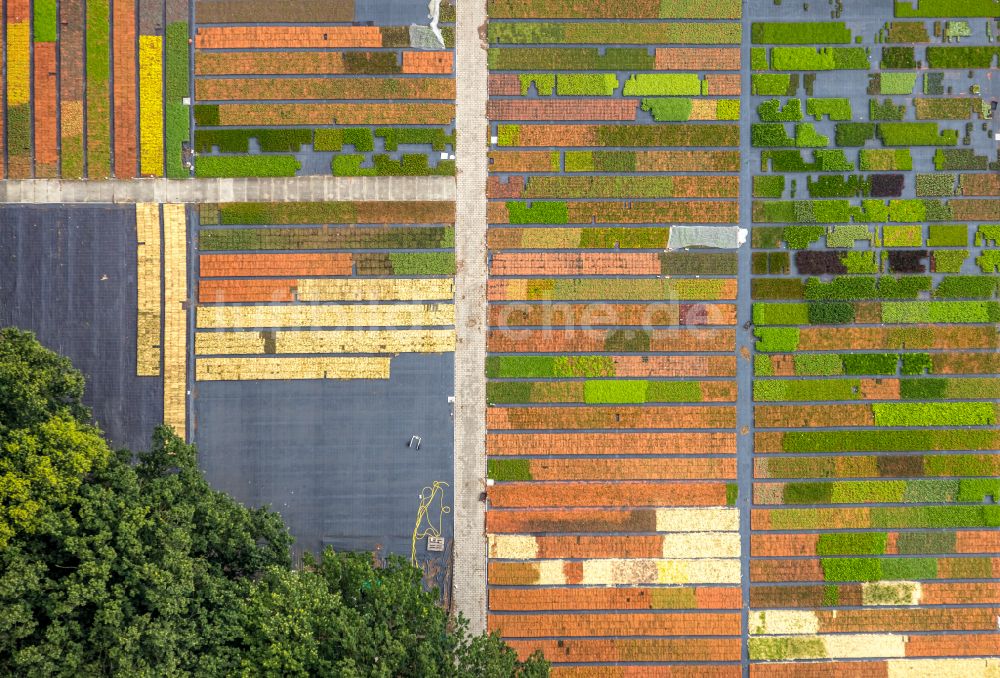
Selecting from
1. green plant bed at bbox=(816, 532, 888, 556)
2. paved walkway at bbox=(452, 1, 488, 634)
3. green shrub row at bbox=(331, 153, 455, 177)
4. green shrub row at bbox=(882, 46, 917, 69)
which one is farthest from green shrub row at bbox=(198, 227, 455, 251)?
green plant bed at bbox=(816, 532, 888, 556)

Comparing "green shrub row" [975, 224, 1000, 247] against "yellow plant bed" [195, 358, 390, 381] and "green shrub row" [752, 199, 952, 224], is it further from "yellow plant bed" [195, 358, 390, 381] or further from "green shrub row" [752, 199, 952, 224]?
"yellow plant bed" [195, 358, 390, 381]

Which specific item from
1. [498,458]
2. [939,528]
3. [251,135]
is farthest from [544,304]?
[939,528]

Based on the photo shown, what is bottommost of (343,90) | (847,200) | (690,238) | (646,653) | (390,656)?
(646,653)

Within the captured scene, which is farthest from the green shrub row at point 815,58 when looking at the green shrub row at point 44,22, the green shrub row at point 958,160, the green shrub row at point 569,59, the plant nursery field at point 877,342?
the green shrub row at point 44,22

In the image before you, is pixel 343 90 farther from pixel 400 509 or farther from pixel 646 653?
pixel 646 653

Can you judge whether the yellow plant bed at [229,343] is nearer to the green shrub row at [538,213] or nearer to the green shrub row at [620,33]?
the green shrub row at [538,213]
